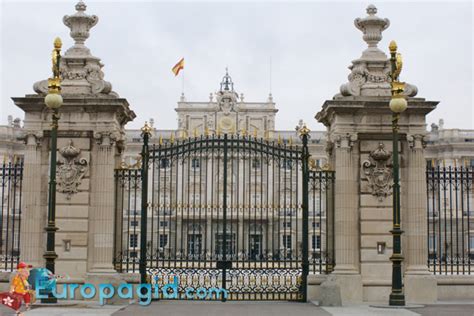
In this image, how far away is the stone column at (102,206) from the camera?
20.0 metres

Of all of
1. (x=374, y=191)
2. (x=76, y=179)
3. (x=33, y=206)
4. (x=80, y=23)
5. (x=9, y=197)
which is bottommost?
(x=33, y=206)

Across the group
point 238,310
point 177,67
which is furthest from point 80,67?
point 177,67

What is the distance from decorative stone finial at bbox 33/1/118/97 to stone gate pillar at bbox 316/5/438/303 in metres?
6.90

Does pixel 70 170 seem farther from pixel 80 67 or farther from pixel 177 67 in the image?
pixel 177 67

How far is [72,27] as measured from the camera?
2131 cm

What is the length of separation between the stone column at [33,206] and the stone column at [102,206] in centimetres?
148

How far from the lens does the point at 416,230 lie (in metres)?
20.4

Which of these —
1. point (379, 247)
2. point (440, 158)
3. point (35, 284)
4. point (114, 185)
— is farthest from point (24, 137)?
point (440, 158)

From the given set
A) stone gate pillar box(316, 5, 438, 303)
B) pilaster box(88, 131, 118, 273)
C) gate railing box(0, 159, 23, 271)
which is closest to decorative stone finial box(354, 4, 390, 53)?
stone gate pillar box(316, 5, 438, 303)

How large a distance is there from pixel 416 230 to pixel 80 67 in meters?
11.1

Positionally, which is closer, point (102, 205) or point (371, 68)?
point (102, 205)

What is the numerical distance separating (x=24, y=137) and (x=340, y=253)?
32.1 feet

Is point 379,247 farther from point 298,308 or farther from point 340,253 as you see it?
point 298,308

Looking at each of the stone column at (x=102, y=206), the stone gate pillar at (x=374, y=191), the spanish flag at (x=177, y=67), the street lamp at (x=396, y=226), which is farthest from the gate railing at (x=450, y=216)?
the spanish flag at (x=177, y=67)
